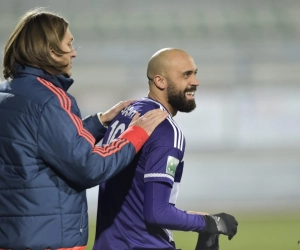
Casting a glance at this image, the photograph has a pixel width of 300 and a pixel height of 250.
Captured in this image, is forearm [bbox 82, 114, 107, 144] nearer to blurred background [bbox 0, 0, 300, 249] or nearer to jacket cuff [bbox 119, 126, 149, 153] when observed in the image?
jacket cuff [bbox 119, 126, 149, 153]

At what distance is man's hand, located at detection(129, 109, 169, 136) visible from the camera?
2.48 metres

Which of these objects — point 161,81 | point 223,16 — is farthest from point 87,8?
point 161,81

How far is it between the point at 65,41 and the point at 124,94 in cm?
962

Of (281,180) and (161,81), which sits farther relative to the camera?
(281,180)

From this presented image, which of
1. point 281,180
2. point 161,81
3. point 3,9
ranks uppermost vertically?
point 3,9

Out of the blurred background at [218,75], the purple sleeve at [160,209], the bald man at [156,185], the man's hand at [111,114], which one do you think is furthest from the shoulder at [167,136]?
the blurred background at [218,75]

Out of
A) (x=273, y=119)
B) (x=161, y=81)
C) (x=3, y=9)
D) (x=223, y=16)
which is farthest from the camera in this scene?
(x=223, y=16)

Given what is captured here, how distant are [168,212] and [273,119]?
910 cm

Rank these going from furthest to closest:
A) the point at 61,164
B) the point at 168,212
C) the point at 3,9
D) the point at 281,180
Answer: the point at 3,9 → the point at 281,180 → the point at 168,212 → the point at 61,164

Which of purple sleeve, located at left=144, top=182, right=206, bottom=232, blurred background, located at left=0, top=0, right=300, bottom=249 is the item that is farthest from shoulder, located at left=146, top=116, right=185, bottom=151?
blurred background, located at left=0, top=0, right=300, bottom=249

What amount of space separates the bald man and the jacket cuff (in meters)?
0.19

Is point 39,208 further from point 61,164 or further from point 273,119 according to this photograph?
point 273,119

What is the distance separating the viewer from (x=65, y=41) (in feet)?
7.58

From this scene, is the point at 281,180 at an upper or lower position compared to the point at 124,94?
lower
